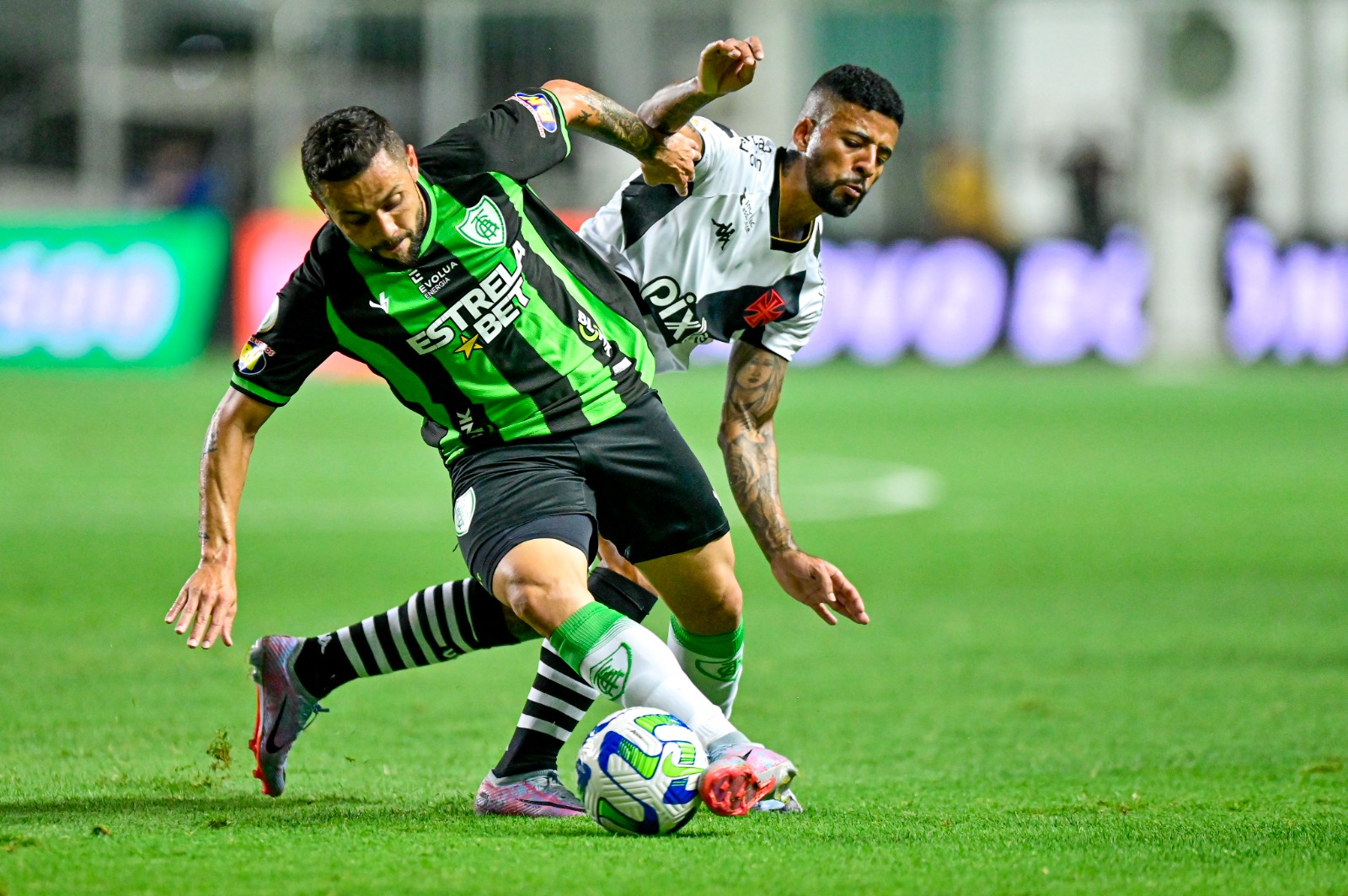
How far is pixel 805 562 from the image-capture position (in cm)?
495

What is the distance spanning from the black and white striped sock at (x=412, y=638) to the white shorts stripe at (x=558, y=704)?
155 mm

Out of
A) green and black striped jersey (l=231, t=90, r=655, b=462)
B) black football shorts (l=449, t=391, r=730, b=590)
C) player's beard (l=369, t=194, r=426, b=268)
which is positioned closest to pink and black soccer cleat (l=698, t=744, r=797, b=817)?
black football shorts (l=449, t=391, r=730, b=590)

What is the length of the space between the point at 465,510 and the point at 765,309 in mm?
1180

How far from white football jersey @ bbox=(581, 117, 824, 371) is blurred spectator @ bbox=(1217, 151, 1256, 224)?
17661 millimetres

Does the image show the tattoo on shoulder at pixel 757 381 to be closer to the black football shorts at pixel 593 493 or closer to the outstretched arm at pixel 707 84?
the black football shorts at pixel 593 493

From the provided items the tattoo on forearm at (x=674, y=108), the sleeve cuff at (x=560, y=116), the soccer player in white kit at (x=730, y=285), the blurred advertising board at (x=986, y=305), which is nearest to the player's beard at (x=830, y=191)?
the soccer player in white kit at (x=730, y=285)

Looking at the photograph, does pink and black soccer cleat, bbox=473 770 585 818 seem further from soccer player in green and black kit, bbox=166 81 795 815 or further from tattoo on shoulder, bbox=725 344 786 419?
tattoo on shoulder, bbox=725 344 786 419

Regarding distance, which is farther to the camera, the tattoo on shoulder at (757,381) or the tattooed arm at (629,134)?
the tattoo on shoulder at (757,381)

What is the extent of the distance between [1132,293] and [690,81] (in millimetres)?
17089

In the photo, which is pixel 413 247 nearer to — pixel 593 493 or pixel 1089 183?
pixel 593 493

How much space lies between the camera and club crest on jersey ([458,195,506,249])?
4.56 m

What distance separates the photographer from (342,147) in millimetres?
4242

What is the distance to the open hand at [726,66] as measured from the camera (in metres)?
4.95

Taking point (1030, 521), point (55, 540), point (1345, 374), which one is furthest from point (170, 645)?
point (1345, 374)
